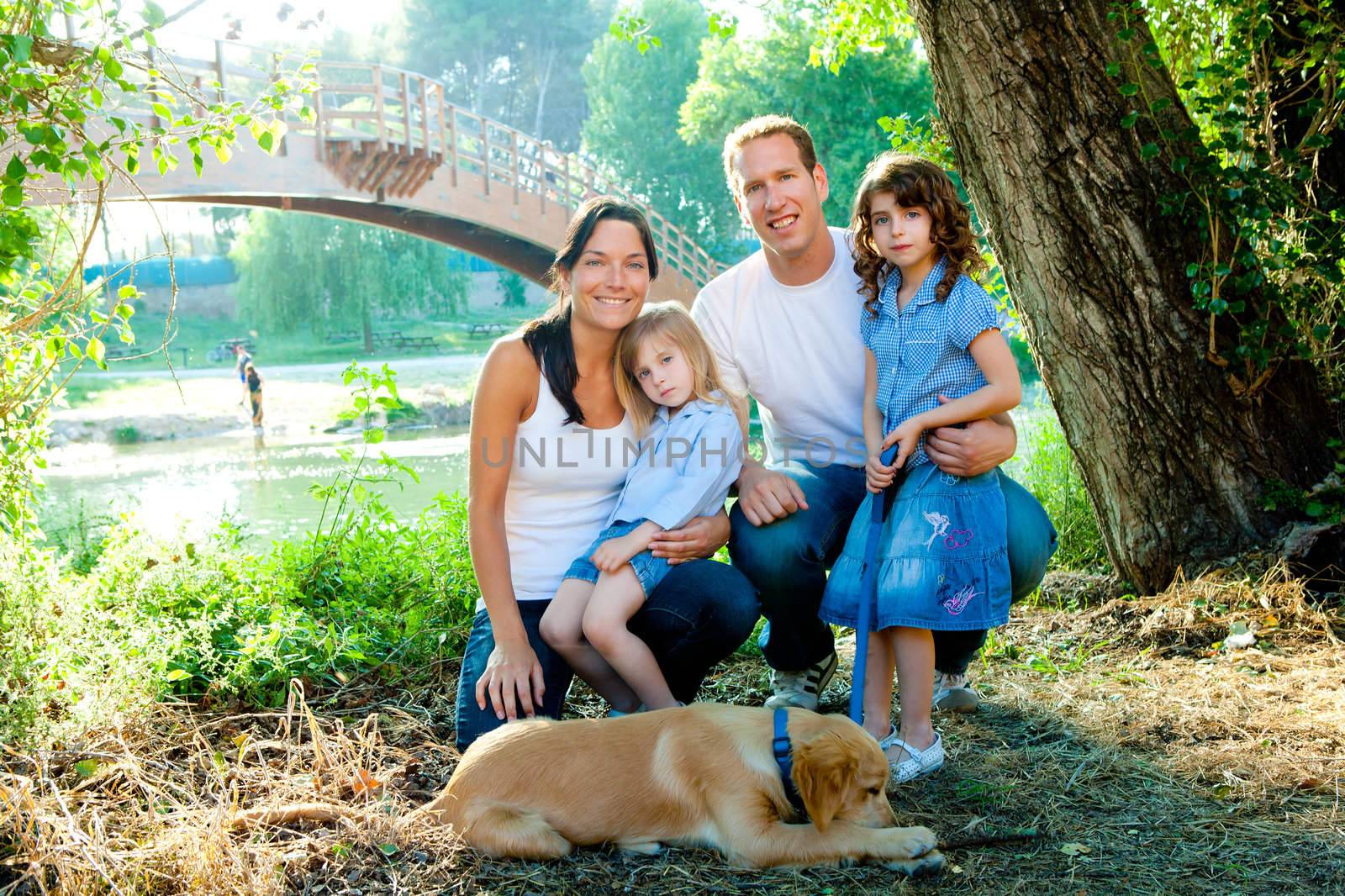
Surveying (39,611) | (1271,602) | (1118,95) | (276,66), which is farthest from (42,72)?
(1271,602)

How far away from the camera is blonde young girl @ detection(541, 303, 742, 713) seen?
2877mm

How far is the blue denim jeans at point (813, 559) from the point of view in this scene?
3.11 m

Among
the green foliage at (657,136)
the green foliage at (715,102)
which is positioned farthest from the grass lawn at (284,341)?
the green foliage at (715,102)

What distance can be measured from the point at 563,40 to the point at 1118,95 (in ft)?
185

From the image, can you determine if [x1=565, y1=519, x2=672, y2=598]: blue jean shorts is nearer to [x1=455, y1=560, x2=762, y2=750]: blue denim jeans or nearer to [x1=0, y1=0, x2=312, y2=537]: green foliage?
[x1=455, y1=560, x2=762, y2=750]: blue denim jeans

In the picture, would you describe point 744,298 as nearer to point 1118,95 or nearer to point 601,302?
point 601,302

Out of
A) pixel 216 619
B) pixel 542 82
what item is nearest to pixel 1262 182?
pixel 216 619

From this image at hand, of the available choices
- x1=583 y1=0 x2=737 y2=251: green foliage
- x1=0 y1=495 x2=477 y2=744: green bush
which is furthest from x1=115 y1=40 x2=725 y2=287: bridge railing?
x1=583 y1=0 x2=737 y2=251: green foliage

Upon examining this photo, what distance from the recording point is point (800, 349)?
11.2 feet

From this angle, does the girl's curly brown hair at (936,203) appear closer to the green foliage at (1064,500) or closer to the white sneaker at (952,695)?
the white sneaker at (952,695)

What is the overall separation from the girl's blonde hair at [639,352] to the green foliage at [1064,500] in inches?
83.3

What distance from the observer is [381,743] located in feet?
9.51

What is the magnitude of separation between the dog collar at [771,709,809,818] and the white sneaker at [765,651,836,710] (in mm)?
921

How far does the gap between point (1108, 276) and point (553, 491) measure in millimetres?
2124
